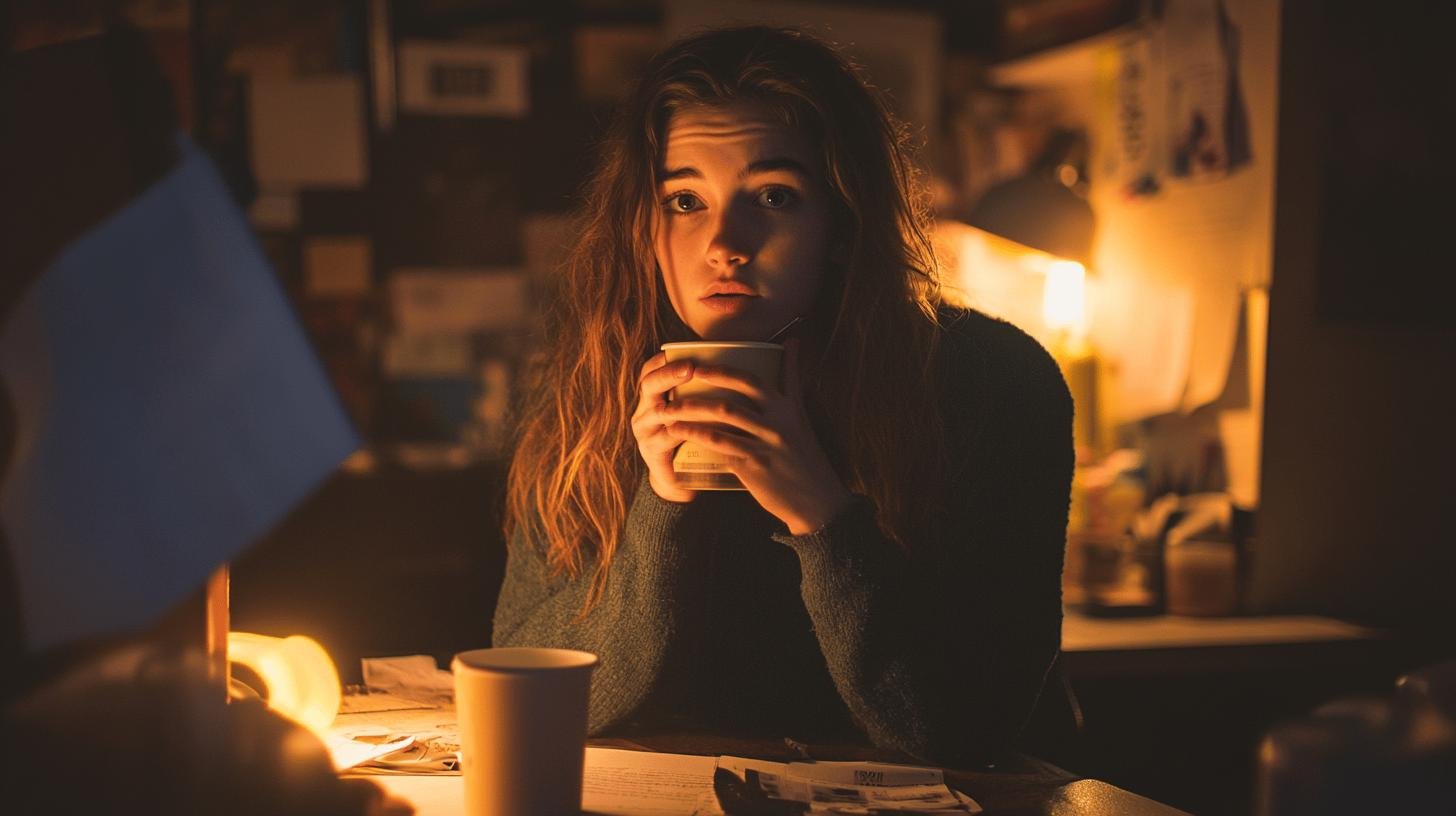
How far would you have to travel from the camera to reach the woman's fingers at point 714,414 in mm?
912

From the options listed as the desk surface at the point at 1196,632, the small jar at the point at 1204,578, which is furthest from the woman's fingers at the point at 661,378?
the small jar at the point at 1204,578

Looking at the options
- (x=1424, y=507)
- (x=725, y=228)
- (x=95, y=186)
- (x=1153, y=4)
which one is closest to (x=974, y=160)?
(x=1153, y=4)

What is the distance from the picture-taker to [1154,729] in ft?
5.98

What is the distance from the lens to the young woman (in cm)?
104

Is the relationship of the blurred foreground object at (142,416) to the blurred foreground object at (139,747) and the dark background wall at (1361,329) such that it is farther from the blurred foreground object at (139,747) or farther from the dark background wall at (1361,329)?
the dark background wall at (1361,329)

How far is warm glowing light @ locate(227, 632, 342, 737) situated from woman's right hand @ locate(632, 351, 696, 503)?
304 mm

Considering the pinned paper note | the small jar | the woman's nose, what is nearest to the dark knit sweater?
the woman's nose

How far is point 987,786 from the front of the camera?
87 centimetres

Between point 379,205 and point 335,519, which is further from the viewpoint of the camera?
point 379,205

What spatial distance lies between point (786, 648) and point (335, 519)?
1.56 meters

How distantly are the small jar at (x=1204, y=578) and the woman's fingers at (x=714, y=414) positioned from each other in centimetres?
132

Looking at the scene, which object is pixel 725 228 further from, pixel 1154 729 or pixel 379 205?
pixel 379 205

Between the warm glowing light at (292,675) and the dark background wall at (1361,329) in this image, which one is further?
the dark background wall at (1361,329)

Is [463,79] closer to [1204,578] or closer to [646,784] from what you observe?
[1204,578]
